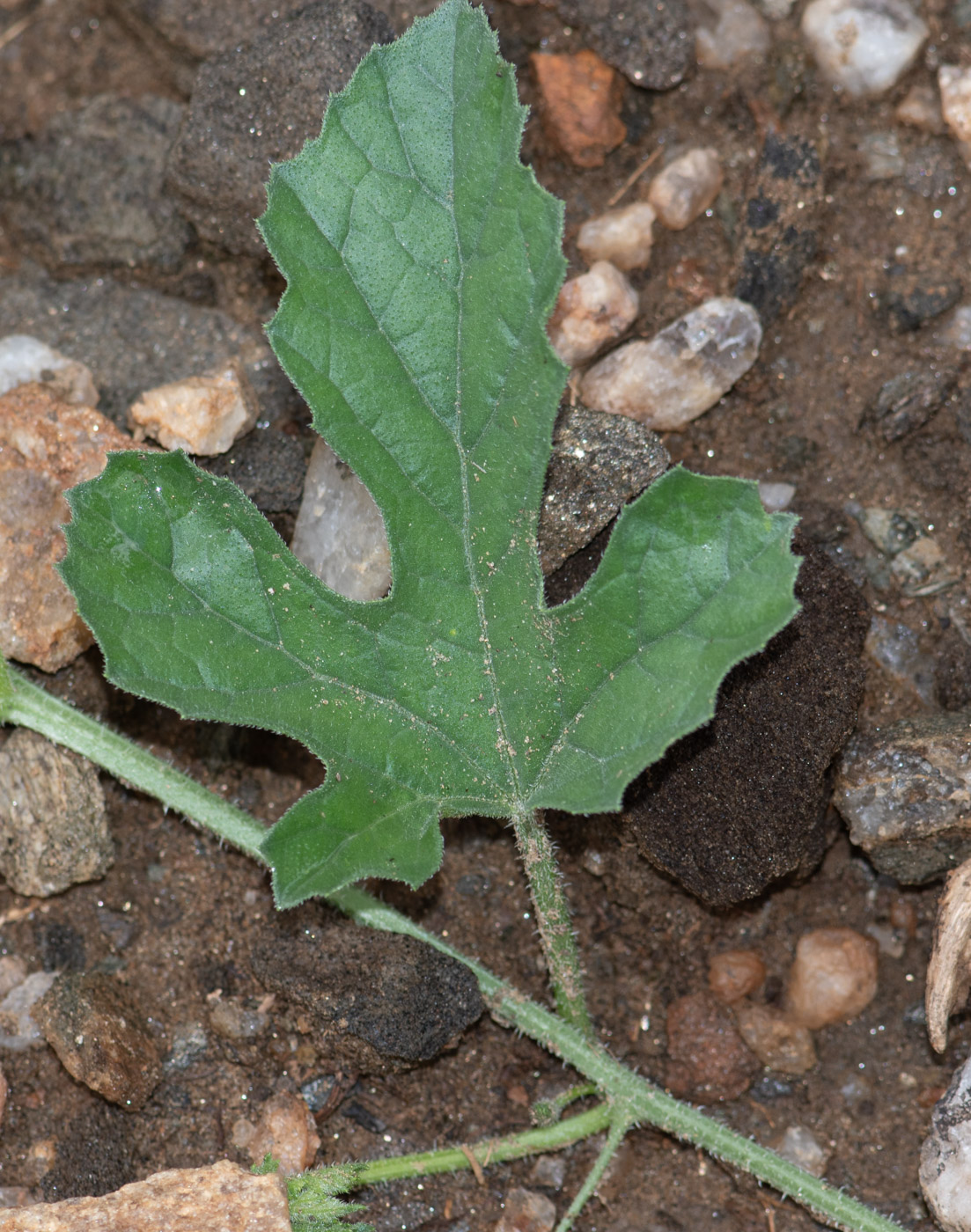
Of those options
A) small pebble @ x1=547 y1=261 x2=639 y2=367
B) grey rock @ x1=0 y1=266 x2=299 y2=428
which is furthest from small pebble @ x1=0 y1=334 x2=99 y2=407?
small pebble @ x1=547 y1=261 x2=639 y2=367

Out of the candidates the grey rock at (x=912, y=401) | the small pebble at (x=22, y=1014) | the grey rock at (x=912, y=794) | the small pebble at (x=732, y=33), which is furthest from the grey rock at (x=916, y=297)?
the small pebble at (x=22, y=1014)

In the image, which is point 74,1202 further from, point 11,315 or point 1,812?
point 11,315

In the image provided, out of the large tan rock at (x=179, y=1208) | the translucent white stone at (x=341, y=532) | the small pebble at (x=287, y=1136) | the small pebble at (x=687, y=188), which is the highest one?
the small pebble at (x=687, y=188)

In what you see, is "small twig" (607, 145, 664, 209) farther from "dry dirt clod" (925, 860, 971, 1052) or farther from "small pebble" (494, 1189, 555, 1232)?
"small pebble" (494, 1189, 555, 1232)

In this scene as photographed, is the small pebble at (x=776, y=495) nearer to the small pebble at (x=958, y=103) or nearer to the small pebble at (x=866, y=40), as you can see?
the small pebble at (x=958, y=103)

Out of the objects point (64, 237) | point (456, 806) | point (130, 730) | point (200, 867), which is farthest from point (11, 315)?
point (456, 806)

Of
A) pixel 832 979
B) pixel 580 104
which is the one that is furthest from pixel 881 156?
pixel 832 979

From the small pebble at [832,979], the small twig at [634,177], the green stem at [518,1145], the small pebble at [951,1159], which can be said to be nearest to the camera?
the small pebble at [951,1159]
